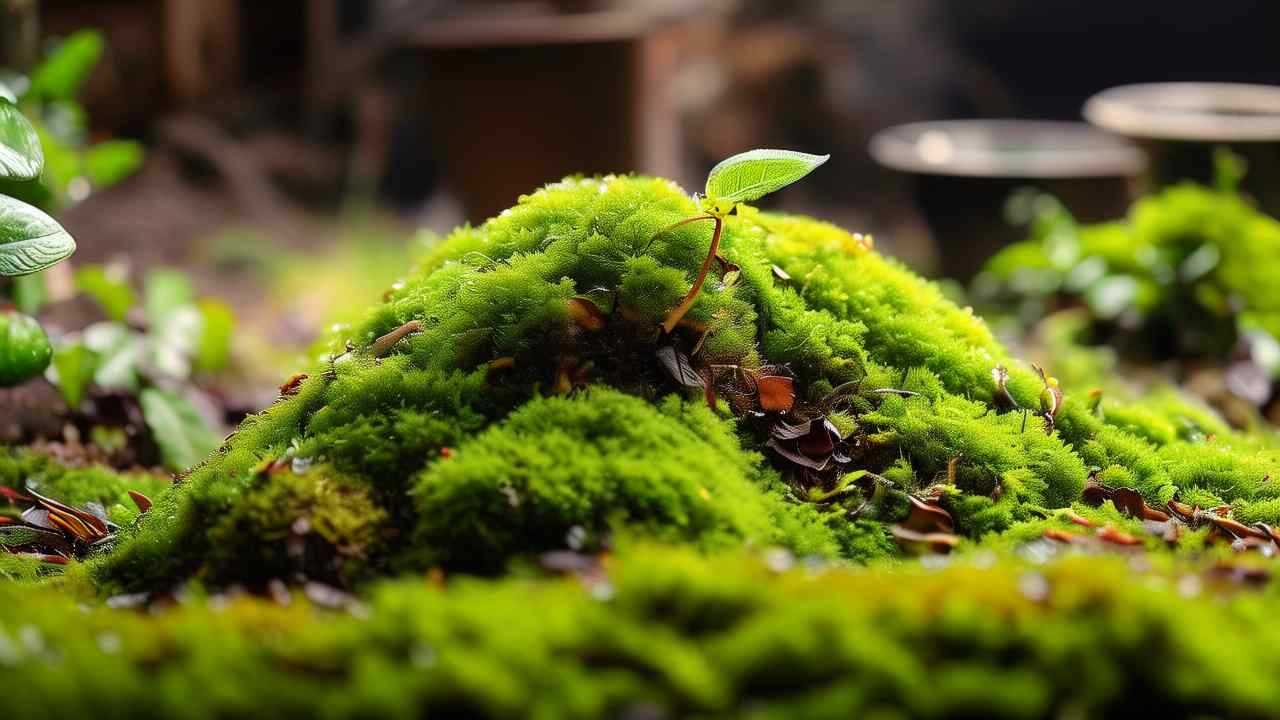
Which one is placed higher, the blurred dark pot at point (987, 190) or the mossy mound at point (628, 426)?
the mossy mound at point (628, 426)

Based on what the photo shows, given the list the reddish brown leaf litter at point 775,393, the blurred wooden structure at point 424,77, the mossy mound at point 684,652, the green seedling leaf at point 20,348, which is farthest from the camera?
the blurred wooden structure at point 424,77

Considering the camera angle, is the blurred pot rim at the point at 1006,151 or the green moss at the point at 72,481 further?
the blurred pot rim at the point at 1006,151

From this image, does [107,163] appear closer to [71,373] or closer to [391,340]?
[71,373]

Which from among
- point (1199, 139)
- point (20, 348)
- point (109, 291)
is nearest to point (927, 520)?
point (20, 348)

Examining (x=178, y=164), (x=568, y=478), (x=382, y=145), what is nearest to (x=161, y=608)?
(x=568, y=478)

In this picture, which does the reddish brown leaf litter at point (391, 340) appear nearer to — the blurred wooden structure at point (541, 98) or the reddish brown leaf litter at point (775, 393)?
the reddish brown leaf litter at point (775, 393)

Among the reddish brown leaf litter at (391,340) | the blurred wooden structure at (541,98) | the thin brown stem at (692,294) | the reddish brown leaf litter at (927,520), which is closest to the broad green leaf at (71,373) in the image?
the reddish brown leaf litter at (391,340)

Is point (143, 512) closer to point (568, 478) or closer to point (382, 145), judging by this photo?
point (568, 478)
